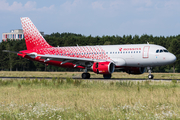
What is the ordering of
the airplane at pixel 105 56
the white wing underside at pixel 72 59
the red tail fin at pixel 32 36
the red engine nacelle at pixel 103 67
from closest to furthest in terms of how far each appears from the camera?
the red engine nacelle at pixel 103 67 → the airplane at pixel 105 56 → the white wing underside at pixel 72 59 → the red tail fin at pixel 32 36

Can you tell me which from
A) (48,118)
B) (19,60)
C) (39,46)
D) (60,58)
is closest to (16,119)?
(48,118)

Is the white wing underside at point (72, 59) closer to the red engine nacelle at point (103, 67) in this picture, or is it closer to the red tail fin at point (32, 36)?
the red engine nacelle at point (103, 67)

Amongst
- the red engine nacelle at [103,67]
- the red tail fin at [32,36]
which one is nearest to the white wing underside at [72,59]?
the red engine nacelle at [103,67]

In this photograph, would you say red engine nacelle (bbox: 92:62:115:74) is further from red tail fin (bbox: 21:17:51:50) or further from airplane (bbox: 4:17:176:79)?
red tail fin (bbox: 21:17:51:50)

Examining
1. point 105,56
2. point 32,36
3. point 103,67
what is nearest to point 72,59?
point 105,56

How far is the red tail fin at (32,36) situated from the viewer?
38906 mm

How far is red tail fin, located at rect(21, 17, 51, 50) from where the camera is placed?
3891 cm

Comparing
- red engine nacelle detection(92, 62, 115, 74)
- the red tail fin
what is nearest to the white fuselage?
red engine nacelle detection(92, 62, 115, 74)

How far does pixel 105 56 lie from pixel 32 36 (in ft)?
40.2

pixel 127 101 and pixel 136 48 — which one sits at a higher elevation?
pixel 136 48

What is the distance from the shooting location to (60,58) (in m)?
33.7

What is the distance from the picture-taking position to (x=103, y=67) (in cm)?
3052

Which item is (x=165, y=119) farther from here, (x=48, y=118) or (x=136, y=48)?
(x=136, y=48)

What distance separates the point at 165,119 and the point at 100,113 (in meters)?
2.23
